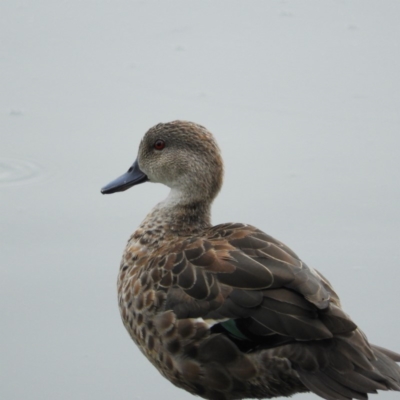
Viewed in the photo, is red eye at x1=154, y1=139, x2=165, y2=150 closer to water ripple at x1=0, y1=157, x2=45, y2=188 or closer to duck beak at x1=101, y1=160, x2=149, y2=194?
duck beak at x1=101, y1=160, x2=149, y2=194

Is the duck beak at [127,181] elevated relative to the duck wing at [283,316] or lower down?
elevated

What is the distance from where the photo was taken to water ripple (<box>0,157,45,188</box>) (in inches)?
215

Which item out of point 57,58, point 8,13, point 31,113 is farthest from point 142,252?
point 8,13

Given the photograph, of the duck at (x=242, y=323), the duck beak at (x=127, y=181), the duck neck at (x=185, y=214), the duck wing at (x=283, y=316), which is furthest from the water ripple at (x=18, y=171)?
the duck wing at (x=283, y=316)

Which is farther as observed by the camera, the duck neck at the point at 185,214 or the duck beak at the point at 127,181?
the duck beak at the point at 127,181

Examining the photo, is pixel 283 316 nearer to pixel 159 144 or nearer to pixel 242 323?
pixel 242 323

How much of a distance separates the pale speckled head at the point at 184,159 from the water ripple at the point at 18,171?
0.90 metres

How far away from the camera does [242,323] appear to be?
3.94m

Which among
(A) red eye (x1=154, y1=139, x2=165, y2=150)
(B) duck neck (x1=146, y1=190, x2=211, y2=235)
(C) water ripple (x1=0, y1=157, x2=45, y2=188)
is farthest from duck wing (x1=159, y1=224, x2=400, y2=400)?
(C) water ripple (x1=0, y1=157, x2=45, y2=188)

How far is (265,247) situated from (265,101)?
215 centimetres

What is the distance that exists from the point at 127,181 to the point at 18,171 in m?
0.92

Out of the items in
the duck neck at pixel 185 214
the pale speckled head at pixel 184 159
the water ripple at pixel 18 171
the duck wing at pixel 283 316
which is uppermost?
the water ripple at pixel 18 171

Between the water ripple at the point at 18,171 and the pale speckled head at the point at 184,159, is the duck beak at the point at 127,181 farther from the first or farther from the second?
the water ripple at the point at 18,171

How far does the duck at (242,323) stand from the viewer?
3.87 metres
